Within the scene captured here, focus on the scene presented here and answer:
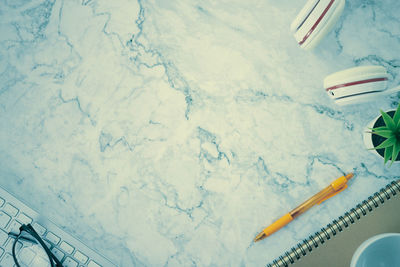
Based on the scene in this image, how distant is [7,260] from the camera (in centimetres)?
59

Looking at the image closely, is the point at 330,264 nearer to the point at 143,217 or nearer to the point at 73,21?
the point at 143,217

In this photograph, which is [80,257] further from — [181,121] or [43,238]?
[181,121]

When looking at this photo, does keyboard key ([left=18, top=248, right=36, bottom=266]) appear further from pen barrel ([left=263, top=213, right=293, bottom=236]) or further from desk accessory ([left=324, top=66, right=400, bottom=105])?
desk accessory ([left=324, top=66, right=400, bottom=105])

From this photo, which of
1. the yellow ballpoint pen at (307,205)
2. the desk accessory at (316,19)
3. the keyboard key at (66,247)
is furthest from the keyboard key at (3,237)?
the desk accessory at (316,19)

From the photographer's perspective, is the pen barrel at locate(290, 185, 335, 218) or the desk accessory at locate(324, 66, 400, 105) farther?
the pen barrel at locate(290, 185, 335, 218)

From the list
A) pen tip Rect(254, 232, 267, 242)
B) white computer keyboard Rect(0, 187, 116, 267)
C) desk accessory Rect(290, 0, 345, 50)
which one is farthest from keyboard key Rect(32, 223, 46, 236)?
desk accessory Rect(290, 0, 345, 50)

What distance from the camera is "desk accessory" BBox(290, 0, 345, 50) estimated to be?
1.73ft

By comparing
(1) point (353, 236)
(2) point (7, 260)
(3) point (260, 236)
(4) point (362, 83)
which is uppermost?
(4) point (362, 83)

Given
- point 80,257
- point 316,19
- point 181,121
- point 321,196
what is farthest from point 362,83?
point 80,257

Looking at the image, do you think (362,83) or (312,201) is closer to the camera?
(362,83)

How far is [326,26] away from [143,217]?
0.54m

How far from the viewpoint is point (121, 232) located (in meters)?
0.65

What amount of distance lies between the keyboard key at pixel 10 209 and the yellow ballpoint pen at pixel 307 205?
0.50 m

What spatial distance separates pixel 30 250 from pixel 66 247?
0.23 ft
